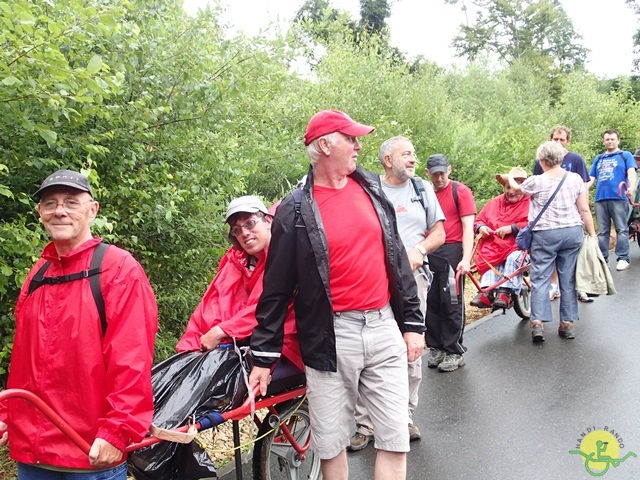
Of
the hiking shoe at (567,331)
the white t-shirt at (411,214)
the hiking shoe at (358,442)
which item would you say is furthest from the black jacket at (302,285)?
the hiking shoe at (567,331)

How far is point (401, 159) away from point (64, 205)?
2507mm

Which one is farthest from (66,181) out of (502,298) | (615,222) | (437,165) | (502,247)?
(615,222)

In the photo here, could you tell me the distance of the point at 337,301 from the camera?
3.02 m

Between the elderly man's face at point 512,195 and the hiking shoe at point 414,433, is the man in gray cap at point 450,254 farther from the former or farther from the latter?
the elderly man's face at point 512,195

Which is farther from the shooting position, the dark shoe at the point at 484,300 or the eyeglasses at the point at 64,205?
the dark shoe at the point at 484,300

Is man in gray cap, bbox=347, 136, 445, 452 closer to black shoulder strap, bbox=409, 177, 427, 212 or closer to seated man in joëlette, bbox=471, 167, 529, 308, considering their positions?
black shoulder strap, bbox=409, 177, 427, 212

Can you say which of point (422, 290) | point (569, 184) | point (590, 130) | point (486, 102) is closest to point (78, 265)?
point (422, 290)

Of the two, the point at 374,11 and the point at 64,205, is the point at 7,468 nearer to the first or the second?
the point at 64,205

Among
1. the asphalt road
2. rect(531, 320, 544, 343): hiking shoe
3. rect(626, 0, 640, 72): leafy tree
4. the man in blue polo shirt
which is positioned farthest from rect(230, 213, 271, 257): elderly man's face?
rect(626, 0, 640, 72): leafy tree

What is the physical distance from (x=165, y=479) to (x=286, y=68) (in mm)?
3962

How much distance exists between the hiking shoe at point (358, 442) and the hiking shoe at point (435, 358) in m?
1.70

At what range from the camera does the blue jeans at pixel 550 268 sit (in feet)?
20.9

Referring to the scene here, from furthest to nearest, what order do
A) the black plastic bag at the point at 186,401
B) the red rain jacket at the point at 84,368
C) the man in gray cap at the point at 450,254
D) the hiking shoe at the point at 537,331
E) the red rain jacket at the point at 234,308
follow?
the hiking shoe at the point at 537,331, the man in gray cap at the point at 450,254, the red rain jacket at the point at 234,308, the black plastic bag at the point at 186,401, the red rain jacket at the point at 84,368

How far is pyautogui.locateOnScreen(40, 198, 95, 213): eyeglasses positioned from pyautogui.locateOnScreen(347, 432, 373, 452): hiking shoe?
9.04 feet
